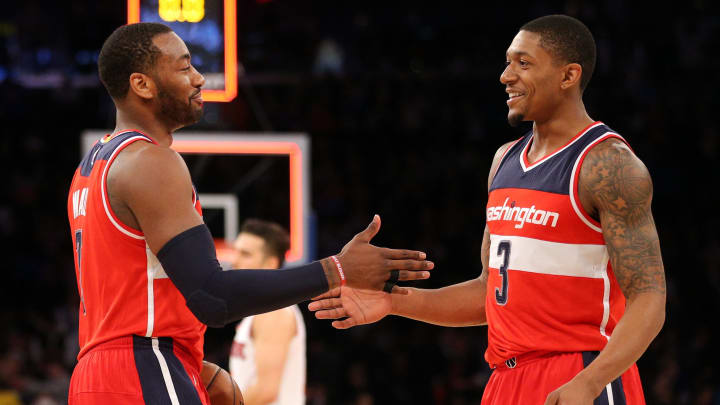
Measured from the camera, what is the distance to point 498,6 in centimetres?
1358

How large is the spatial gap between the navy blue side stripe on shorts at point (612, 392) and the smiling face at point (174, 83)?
1610 mm

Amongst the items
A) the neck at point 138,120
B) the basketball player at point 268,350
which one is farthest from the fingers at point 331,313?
the basketball player at point 268,350

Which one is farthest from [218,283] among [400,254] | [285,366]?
[285,366]

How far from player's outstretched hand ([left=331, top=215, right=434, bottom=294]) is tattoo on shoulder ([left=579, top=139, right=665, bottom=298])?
62cm

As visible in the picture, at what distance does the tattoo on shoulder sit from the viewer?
10.3 ft

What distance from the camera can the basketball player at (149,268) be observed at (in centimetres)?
287

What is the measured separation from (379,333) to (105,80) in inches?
322

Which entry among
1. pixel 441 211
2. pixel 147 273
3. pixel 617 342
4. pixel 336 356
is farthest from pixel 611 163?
pixel 441 211

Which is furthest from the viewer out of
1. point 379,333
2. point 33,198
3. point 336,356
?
point 33,198

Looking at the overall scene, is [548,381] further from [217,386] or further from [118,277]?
[118,277]

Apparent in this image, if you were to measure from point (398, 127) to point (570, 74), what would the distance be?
9178mm

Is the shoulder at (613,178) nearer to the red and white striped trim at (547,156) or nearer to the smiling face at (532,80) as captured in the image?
the red and white striped trim at (547,156)

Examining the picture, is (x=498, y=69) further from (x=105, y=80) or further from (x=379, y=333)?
(x=105, y=80)

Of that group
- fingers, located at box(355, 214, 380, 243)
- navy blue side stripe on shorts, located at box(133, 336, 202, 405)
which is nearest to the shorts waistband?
fingers, located at box(355, 214, 380, 243)
